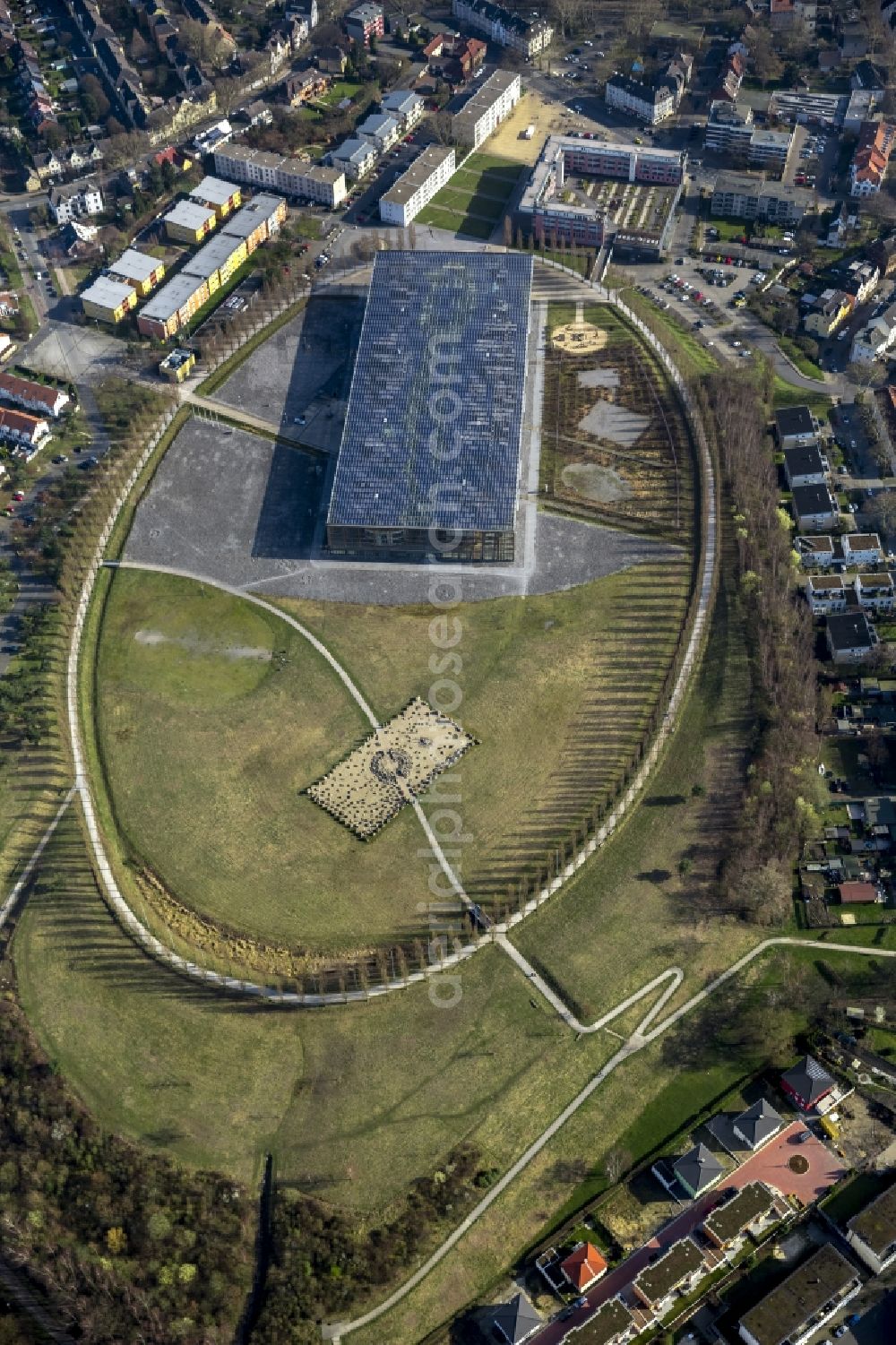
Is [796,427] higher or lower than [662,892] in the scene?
higher

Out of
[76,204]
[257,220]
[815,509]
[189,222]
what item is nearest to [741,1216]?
[815,509]

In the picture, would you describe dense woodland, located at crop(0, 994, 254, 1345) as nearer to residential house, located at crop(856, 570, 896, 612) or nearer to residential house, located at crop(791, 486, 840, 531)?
residential house, located at crop(856, 570, 896, 612)

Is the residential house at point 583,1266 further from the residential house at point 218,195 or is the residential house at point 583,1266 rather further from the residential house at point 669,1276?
the residential house at point 218,195

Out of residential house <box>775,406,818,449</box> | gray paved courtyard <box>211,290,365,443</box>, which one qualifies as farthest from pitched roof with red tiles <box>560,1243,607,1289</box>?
gray paved courtyard <box>211,290,365,443</box>

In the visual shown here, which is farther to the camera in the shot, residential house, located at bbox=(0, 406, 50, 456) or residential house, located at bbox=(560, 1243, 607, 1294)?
residential house, located at bbox=(0, 406, 50, 456)

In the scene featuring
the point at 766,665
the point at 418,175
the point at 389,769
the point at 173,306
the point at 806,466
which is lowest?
the point at 389,769

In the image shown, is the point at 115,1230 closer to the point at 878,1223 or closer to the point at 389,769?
the point at 389,769

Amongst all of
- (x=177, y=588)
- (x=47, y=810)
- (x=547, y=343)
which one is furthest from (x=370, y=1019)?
(x=547, y=343)
